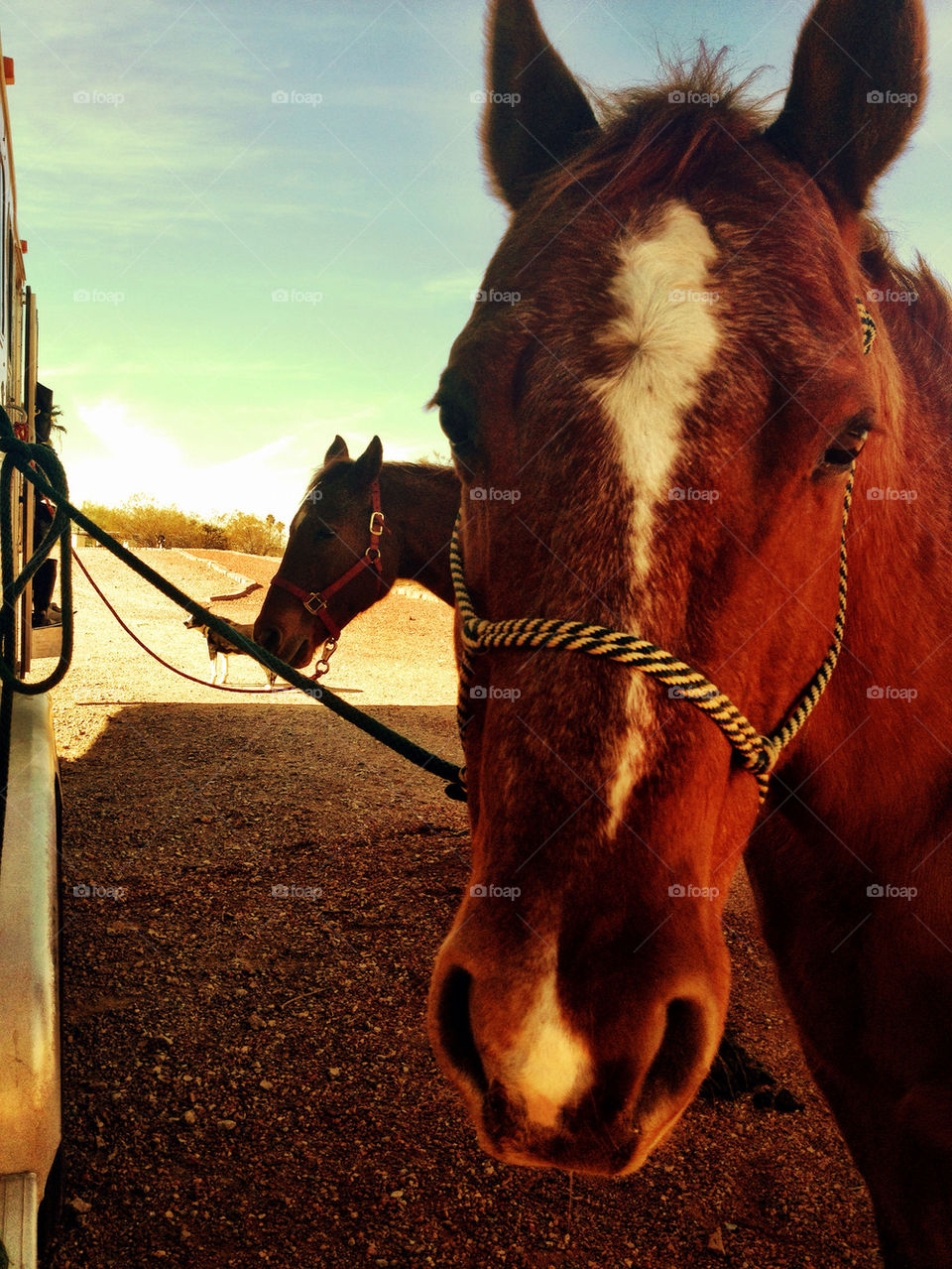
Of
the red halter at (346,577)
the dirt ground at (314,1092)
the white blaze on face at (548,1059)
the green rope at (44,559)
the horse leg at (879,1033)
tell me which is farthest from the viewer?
the red halter at (346,577)

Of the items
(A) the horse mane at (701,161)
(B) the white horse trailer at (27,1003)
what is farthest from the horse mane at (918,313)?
(B) the white horse trailer at (27,1003)

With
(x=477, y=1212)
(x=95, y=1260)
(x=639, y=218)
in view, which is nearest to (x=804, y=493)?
(x=639, y=218)

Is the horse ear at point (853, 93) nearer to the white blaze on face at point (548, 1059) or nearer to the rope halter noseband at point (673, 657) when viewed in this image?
the rope halter noseband at point (673, 657)

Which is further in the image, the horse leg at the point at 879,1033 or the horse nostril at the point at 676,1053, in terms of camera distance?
the horse leg at the point at 879,1033

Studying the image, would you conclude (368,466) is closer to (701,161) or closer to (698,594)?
(701,161)

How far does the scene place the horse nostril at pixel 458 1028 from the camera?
107 centimetres

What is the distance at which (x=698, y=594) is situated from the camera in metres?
1.18

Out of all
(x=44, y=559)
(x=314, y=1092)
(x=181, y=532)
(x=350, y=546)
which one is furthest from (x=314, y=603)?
(x=181, y=532)

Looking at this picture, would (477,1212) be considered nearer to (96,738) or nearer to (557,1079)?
(557,1079)

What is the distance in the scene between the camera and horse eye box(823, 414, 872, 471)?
4.17 feet

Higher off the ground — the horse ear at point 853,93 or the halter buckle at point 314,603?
the horse ear at point 853,93

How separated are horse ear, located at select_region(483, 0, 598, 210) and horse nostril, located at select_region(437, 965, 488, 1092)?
5.30 feet

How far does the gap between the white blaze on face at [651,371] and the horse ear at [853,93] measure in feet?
1.46

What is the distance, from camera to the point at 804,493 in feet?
4.20
